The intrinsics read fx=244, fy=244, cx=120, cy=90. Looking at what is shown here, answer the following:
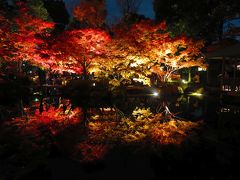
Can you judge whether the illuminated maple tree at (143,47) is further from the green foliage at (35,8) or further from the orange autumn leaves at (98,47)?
the green foliage at (35,8)

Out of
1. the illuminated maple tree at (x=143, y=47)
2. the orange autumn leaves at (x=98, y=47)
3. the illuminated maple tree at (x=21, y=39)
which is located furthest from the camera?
the illuminated maple tree at (x=21, y=39)

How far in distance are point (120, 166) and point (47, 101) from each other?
13.2 meters

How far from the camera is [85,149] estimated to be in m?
8.02

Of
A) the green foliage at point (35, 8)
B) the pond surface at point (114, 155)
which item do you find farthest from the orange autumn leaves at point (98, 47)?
the pond surface at point (114, 155)

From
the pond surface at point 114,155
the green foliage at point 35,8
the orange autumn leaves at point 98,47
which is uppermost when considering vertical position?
the green foliage at point 35,8

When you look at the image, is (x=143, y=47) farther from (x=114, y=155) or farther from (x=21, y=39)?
(x=114, y=155)

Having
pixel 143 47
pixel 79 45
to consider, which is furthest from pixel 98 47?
pixel 143 47

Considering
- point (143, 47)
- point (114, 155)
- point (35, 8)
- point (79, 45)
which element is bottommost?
point (114, 155)

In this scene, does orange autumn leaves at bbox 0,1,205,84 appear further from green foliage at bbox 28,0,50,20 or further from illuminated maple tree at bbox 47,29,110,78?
green foliage at bbox 28,0,50,20

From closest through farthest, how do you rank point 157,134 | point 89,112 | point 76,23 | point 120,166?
point 120,166 < point 157,134 < point 89,112 < point 76,23

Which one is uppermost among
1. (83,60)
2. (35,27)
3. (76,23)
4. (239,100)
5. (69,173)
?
(76,23)

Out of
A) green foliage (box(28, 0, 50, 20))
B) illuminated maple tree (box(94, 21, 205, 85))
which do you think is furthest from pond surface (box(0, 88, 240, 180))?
green foliage (box(28, 0, 50, 20))

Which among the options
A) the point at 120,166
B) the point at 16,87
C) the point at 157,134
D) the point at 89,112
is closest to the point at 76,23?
the point at 16,87

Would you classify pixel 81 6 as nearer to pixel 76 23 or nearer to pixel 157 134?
pixel 76 23
